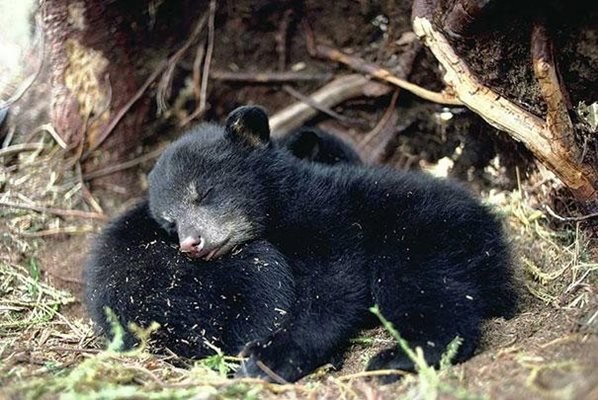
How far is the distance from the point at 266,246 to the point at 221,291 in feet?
1.50

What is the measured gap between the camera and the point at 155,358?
167 inches

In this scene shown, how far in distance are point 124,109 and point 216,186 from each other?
2.15 m

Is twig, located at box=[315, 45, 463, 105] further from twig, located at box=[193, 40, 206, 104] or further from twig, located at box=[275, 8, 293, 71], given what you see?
twig, located at box=[193, 40, 206, 104]

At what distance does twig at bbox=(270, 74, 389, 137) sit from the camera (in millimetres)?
6973

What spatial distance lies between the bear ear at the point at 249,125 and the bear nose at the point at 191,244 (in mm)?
832

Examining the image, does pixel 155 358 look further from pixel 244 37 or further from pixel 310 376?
pixel 244 37

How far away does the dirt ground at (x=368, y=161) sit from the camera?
137 inches

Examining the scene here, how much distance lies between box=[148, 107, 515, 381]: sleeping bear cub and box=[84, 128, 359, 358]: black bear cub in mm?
59

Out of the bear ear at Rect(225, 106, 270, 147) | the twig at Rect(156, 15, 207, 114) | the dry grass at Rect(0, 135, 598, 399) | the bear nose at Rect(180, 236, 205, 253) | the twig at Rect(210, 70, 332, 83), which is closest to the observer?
the dry grass at Rect(0, 135, 598, 399)

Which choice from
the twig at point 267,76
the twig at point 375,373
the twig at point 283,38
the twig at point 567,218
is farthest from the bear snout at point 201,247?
the twig at point 283,38

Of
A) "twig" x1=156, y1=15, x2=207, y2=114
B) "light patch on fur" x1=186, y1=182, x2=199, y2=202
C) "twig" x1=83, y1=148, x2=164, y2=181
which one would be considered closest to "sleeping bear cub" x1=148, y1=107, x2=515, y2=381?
"light patch on fur" x1=186, y1=182, x2=199, y2=202

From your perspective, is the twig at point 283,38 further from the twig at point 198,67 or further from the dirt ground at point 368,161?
the twig at point 198,67

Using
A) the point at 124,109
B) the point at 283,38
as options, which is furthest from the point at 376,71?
the point at 124,109

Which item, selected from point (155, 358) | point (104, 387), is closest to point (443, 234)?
point (155, 358)
